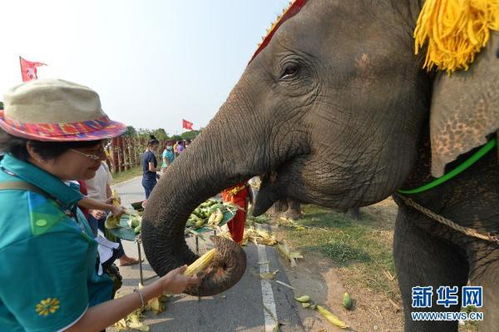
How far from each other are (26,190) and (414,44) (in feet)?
5.86

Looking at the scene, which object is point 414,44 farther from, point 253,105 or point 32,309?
point 32,309

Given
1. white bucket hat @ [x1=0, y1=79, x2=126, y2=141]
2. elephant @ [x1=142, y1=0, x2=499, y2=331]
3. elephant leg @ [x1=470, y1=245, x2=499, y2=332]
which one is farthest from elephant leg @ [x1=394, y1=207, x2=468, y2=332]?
white bucket hat @ [x1=0, y1=79, x2=126, y2=141]

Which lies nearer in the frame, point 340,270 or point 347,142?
point 347,142

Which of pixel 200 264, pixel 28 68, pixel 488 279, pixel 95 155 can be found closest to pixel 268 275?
pixel 200 264

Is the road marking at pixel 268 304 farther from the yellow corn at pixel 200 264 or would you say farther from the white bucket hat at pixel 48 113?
the white bucket hat at pixel 48 113

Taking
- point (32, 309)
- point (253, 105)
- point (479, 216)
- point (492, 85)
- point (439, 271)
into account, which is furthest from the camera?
point (439, 271)

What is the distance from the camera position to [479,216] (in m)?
1.69

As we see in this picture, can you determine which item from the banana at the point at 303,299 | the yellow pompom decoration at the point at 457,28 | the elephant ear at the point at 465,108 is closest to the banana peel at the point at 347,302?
the banana at the point at 303,299

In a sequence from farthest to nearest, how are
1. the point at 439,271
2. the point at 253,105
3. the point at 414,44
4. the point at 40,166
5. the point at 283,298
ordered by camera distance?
the point at 283,298 < the point at 439,271 < the point at 253,105 < the point at 414,44 < the point at 40,166

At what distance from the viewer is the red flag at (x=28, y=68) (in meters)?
8.61

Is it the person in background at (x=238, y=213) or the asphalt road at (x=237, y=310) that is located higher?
the person in background at (x=238, y=213)

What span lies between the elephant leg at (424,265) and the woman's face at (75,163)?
1.84 m

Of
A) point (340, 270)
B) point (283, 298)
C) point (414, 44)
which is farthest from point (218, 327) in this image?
point (414, 44)

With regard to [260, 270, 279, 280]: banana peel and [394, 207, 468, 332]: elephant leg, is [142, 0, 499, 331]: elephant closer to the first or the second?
[394, 207, 468, 332]: elephant leg
